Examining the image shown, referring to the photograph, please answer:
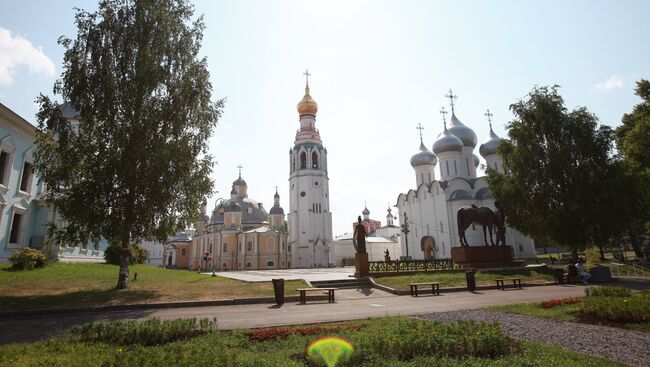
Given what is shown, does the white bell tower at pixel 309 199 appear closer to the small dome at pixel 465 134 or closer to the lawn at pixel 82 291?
the small dome at pixel 465 134

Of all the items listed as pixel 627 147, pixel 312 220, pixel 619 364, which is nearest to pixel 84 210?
pixel 619 364

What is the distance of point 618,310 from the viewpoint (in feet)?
27.0

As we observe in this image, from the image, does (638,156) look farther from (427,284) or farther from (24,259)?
(24,259)

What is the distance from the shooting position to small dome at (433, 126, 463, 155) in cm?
4597

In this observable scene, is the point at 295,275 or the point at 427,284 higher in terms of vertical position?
the point at 295,275

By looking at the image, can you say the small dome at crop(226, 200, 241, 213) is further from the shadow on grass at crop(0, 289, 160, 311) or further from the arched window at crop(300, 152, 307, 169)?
the shadow on grass at crop(0, 289, 160, 311)

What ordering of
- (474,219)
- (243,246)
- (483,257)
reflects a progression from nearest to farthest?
(474,219)
(483,257)
(243,246)

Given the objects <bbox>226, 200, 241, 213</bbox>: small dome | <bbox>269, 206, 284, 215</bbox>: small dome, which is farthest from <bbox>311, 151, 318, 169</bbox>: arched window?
<bbox>226, 200, 241, 213</bbox>: small dome

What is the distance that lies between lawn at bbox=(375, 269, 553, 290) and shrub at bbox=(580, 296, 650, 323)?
933cm

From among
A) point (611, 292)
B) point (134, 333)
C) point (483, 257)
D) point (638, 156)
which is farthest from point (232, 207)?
point (611, 292)

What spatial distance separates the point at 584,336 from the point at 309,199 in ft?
173

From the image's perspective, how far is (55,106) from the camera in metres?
16.4

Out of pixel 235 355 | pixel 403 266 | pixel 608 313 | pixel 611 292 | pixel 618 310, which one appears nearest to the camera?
pixel 235 355

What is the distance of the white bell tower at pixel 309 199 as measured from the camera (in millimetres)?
58250
